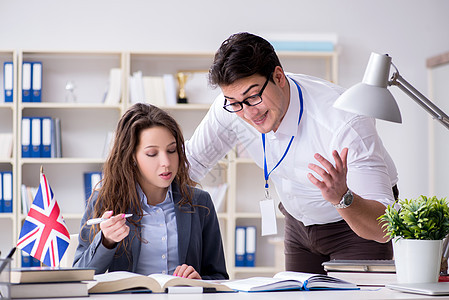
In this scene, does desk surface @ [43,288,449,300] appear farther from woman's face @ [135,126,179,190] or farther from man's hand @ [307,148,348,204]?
woman's face @ [135,126,179,190]

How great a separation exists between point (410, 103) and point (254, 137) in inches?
115

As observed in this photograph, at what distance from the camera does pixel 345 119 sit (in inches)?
74.5

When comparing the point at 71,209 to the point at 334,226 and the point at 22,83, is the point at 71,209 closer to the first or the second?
the point at 22,83

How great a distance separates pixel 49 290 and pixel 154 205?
2.57 feet

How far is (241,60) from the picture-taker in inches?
73.5

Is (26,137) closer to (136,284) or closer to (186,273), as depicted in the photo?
(186,273)

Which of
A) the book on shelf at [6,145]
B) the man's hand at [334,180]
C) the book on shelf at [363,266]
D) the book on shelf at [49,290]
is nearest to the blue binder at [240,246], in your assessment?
the book on shelf at [6,145]

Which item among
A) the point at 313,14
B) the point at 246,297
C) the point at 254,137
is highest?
the point at 313,14

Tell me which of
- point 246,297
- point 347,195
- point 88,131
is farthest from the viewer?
point 88,131

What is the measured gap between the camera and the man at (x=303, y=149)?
5.73ft

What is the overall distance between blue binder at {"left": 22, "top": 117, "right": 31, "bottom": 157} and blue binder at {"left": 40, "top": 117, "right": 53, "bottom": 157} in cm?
9

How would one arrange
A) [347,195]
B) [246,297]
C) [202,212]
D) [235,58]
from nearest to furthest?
1. [246,297]
2. [347,195]
3. [235,58]
4. [202,212]

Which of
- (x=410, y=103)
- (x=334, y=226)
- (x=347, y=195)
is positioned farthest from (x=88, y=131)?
(x=347, y=195)

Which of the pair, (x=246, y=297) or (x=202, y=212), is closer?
(x=246, y=297)
